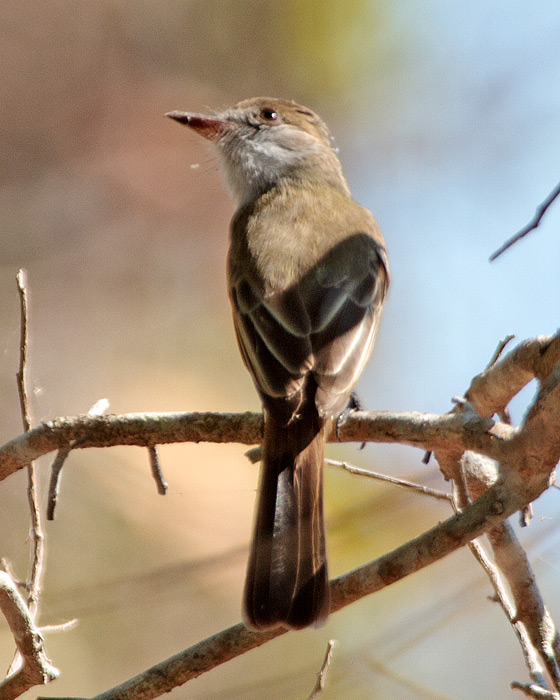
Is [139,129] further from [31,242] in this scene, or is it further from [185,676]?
[185,676]

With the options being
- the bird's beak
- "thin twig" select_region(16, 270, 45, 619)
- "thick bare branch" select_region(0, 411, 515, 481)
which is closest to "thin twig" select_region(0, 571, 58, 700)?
"thin twig" select_region(16, 270, 45, 619)

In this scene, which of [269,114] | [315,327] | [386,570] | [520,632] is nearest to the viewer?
[386,570]

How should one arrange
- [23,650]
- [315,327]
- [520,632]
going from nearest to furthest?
[23,650], [520,632], [315,327]

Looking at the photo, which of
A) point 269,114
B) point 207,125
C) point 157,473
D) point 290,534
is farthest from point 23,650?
point 269,114

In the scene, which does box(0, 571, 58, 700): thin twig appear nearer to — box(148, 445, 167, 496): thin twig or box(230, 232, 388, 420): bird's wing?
box(148, 445, 167, 496): thin twig

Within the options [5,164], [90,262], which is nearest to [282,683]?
[90,262]

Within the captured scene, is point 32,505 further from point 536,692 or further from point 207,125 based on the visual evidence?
point 207,125

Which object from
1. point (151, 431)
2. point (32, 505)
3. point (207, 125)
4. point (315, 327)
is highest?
point (207, 125)
